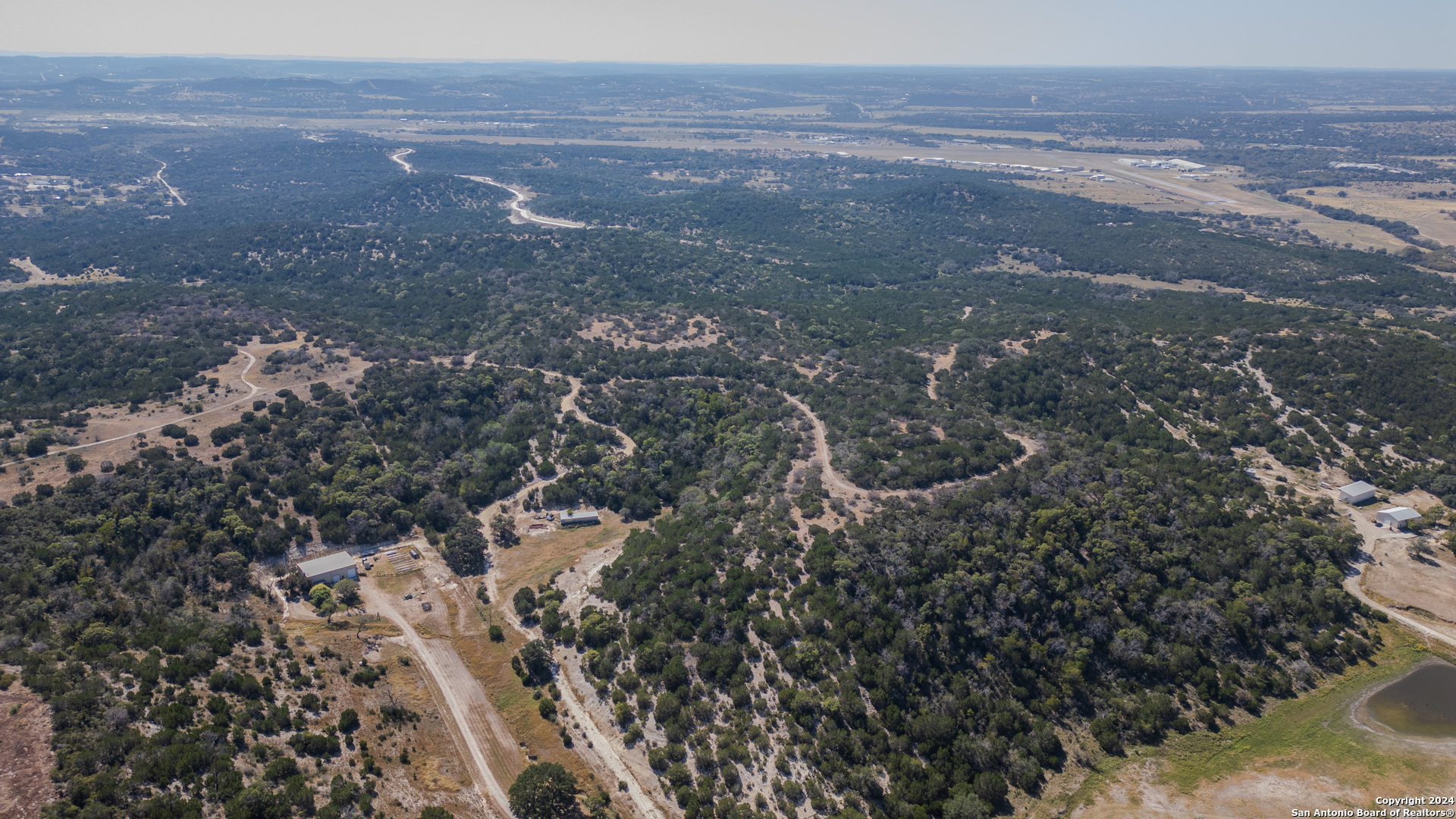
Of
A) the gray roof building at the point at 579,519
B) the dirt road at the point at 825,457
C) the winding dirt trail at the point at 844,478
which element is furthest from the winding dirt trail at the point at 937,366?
the gray roof building at the point at 579,519

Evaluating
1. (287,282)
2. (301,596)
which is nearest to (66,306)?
(287,282)

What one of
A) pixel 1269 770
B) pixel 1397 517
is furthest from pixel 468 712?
pixel 1397 517

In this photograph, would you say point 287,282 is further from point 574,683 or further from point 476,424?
point 574,683

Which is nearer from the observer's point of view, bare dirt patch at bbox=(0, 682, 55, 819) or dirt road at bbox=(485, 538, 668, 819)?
bare dirt patch at bbox=(0, 682, 55, 819)

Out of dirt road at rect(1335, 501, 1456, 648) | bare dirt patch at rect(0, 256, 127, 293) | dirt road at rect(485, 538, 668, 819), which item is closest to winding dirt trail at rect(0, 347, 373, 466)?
dirt road at rect(485, 538, 668, 819)

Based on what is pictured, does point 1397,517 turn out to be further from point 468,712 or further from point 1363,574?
point 468,712

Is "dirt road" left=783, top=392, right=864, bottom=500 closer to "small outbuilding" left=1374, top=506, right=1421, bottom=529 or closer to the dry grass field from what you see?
the dry grass field

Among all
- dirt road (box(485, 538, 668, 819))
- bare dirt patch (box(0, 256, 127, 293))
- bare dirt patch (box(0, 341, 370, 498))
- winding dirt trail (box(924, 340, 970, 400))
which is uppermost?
bare dirt patch (box(0, 256, 127, 293))
